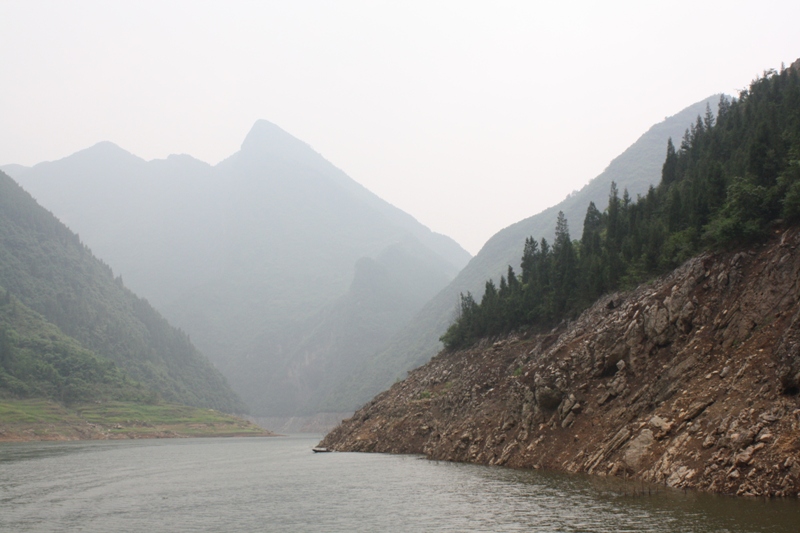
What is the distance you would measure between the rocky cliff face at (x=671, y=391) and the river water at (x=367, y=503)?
9.60 ft

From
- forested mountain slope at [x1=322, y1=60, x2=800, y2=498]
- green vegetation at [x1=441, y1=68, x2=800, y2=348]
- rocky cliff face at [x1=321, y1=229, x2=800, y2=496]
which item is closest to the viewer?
rocky cliff face at [x1=321, y1=229, x2=800, y2=496]

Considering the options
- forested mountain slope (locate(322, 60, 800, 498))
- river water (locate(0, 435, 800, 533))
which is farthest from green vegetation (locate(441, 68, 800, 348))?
river water (locate(0, 435, 800, 533))

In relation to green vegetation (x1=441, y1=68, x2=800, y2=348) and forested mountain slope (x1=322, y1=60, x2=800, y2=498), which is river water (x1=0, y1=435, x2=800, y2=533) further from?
green vegetation (x1=441, y1=68, x2=800, y2=348)

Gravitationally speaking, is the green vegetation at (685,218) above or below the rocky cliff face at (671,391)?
above

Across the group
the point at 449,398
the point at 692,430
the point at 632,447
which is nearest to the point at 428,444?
the point at 449,398

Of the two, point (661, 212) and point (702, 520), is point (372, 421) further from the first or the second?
point (702, 520)

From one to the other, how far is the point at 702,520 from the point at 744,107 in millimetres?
97890

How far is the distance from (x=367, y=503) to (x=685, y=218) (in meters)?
58.4

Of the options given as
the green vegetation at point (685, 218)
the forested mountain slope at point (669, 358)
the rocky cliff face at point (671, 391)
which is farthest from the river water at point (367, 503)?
the green vegetation at point (685, 218)

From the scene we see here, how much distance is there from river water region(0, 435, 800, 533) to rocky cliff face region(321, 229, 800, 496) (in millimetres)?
2926

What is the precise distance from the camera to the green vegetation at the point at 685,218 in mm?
63969

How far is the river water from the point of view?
131 ft

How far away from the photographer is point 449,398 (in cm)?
10125

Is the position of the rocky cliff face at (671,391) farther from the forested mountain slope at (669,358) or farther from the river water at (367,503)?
the river water at (367,503)
